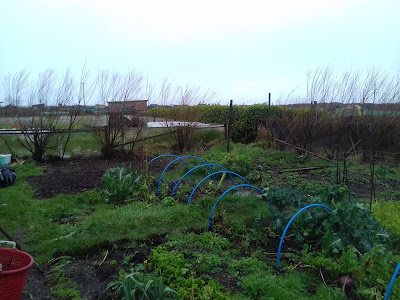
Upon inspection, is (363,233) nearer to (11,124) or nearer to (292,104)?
(11,124)

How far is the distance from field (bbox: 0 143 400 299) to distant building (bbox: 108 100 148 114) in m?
4.54

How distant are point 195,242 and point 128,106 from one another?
804 cm

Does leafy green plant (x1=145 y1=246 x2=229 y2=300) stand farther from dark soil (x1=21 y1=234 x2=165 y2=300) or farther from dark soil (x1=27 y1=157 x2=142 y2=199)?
dark soil (x1=27 y1=157 x2=142 y2=199)

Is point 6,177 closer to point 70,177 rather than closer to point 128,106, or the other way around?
point 70,177

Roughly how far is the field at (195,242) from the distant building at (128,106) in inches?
179

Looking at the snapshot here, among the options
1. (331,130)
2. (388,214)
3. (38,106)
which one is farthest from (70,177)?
(331,130)

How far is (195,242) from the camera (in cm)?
429

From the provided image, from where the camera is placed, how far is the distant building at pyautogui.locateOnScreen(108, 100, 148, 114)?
1107cm

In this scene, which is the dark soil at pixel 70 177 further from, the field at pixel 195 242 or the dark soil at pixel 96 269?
the dark soil at pixel 96 269

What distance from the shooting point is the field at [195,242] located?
3.22 metres

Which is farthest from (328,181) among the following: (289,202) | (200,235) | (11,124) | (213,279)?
(11,124)

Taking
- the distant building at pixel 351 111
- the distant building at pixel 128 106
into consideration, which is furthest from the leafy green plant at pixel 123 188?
the distant building at pixel 351 111

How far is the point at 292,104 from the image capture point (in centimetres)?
1561

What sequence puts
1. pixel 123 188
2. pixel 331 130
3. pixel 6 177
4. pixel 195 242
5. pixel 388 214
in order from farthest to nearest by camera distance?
1. pixel 331 130
2. pixel 6 177
3. pixel 123 188
4. pixel 388 214
5. pixel 195 242
